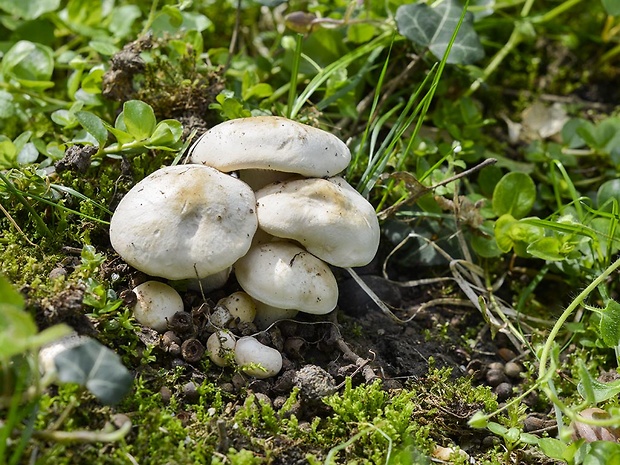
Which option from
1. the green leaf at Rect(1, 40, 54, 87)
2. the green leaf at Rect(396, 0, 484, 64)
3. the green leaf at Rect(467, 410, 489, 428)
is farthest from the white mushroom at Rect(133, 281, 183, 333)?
the green leaf at Rect(396, 0, 484, 64)

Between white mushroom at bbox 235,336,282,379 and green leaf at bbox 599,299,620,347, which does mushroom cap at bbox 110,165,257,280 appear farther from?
green leaf at bbox 599,299,620,347

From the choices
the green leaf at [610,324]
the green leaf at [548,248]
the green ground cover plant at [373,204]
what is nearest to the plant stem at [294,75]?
the green ground cover plant at [373,204]

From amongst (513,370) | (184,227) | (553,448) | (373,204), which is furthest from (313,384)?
(373,204)

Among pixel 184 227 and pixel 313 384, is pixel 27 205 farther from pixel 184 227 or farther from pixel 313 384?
pixel 313 384

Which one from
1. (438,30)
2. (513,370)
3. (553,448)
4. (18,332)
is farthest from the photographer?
(438,30)

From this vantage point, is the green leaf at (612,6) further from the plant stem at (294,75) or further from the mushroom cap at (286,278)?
the mushroom cap at (286,278)
